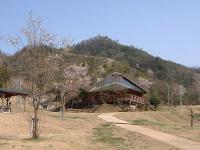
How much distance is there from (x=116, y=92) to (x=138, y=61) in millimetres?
79155

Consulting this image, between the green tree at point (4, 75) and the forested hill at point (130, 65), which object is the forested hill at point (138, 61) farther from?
the green tree at point (4, 75)

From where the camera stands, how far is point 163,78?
132875 millimetres

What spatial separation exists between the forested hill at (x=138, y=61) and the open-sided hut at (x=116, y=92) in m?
24.5

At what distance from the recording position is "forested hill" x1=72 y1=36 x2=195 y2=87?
12912 cm

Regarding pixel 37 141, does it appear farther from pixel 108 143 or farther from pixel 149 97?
pixel 149 97

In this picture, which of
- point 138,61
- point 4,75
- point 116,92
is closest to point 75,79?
point 116,92

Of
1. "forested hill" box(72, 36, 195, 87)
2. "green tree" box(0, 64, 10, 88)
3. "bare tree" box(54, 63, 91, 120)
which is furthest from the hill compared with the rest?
"green tree" box(0, 64, 10, 88)

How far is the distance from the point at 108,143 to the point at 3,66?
56824 mm

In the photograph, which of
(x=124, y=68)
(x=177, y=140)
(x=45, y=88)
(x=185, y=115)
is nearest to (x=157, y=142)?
(x=177, y=140)

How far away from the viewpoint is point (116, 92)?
244 ft

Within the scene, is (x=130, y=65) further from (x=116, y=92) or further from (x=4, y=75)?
(x=4, y=75)

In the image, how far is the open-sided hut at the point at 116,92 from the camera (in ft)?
238

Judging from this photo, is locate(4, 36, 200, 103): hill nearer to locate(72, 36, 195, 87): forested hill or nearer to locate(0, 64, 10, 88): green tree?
locate(72, 36, 195, 87): forested hill

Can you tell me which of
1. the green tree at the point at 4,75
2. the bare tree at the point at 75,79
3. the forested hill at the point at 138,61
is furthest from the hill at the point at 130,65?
the green tree at the point at 4,75
